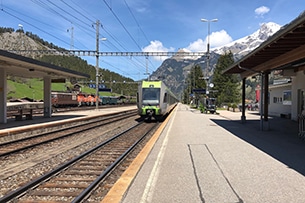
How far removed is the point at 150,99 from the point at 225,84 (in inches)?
2145

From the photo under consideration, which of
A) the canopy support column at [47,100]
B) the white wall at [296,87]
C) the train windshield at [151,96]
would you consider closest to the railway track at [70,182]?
the train windshield at [151,96]

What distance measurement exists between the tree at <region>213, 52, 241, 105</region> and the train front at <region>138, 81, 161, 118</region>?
49118mm

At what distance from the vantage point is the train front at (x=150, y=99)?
22.0 m

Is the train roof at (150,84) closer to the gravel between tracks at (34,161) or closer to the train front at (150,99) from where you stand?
the train front at (150,99)

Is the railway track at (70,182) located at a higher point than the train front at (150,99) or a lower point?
lower

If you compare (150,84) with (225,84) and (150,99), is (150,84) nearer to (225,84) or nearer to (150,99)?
(150,99)

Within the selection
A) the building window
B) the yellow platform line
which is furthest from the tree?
the yellow platform line

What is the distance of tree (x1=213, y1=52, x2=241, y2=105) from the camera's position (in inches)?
2795

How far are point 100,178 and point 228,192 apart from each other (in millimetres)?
2793

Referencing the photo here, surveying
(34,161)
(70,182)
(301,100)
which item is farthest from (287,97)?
(70,182)

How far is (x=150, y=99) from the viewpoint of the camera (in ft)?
72.9

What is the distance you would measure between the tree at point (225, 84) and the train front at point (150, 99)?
49.1m

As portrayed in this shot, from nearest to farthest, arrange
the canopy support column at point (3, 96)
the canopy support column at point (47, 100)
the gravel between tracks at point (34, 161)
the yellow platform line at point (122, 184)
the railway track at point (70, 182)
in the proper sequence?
the yellow platform line at point (122, 184) → the railway track at point (70, 182) → the gravel between tracks at point (34, 161) → the canopy support column at point (3, 96) → the canopy support column at point (47, 100)

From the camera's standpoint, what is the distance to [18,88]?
3100 inches
